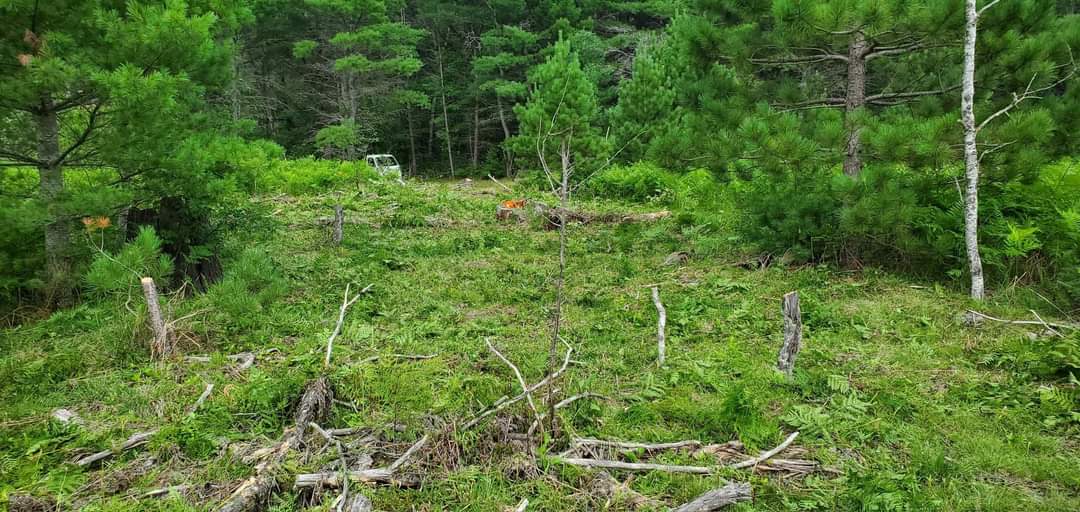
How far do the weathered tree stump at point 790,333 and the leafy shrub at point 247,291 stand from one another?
170 inches

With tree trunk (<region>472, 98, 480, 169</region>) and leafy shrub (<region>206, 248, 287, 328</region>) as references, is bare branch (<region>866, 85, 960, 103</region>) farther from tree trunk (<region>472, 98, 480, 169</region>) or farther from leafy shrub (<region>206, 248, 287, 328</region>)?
tree trunk (<region>472, 98, 480, 169</region>)

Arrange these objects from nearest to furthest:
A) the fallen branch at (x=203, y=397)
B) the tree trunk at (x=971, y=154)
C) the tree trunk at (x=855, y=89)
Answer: the fallen branch at (x=203, y=397), the tree trunk at (x=971, y=154), the tree trunk at (x=855, y=89)

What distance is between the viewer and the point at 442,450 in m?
3.06

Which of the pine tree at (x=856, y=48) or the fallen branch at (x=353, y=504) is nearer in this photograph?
the fallen branch at (x=353, y=504)

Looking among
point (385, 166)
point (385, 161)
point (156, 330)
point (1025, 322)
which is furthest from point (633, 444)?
point (385, 161)

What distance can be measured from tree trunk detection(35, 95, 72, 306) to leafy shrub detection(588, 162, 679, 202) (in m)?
10.2

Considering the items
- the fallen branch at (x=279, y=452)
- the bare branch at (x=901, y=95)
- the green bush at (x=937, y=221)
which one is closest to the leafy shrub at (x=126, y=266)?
the fallen branch at (x=279, y=452)

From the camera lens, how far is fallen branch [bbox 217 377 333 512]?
103 inches

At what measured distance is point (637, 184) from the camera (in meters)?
13.8

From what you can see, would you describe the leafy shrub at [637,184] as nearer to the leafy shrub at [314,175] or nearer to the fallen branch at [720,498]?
the leafy shrub at [314,175]

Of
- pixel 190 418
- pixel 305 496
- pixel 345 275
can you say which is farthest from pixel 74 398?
pixel 345 275

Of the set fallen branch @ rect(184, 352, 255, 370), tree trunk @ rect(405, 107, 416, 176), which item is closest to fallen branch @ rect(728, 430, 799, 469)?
fallen branch @ rect(184, 352, 255, 370)

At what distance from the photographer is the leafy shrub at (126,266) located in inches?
177

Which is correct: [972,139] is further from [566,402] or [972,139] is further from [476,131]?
[476,131]
